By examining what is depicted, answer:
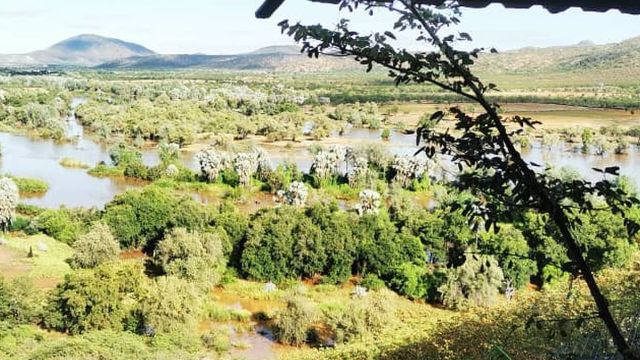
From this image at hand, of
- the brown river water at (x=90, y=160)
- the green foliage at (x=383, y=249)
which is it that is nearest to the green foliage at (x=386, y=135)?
the brown river water at (x=90, y=160)

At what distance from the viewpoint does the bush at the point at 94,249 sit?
19.5 metres

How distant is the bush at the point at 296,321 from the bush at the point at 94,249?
6.99m

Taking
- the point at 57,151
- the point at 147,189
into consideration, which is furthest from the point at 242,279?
the point at 57,151

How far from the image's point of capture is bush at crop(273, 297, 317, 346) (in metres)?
15.2

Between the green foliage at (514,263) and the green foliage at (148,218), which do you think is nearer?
the green foliage at (514,263)

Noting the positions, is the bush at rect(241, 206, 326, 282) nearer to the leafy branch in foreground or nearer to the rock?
the rock

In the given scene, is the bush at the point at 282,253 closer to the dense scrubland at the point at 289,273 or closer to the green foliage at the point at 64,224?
the dense scrubland at the point at 289,273

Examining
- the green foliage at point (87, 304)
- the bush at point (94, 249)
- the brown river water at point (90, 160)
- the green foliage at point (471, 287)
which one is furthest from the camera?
the brown river water at point (90, 160)

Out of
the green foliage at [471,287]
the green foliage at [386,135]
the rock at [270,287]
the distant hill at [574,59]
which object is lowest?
the rock at [270,287]

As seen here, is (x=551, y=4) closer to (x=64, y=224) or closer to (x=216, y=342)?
(x=216, y=342)

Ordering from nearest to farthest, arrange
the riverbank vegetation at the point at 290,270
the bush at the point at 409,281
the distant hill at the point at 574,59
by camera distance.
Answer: the riverbank vegetation at the point at 290,270, the bush at the point at 409,281, the distant hill at the point at 574,59

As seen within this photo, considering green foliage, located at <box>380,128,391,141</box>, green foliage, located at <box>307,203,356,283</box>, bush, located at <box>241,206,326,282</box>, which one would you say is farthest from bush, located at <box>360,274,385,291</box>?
green foliage, located at <box>380,128,391,141</box>

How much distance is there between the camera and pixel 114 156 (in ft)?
120

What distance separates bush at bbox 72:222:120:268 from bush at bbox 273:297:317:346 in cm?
699
